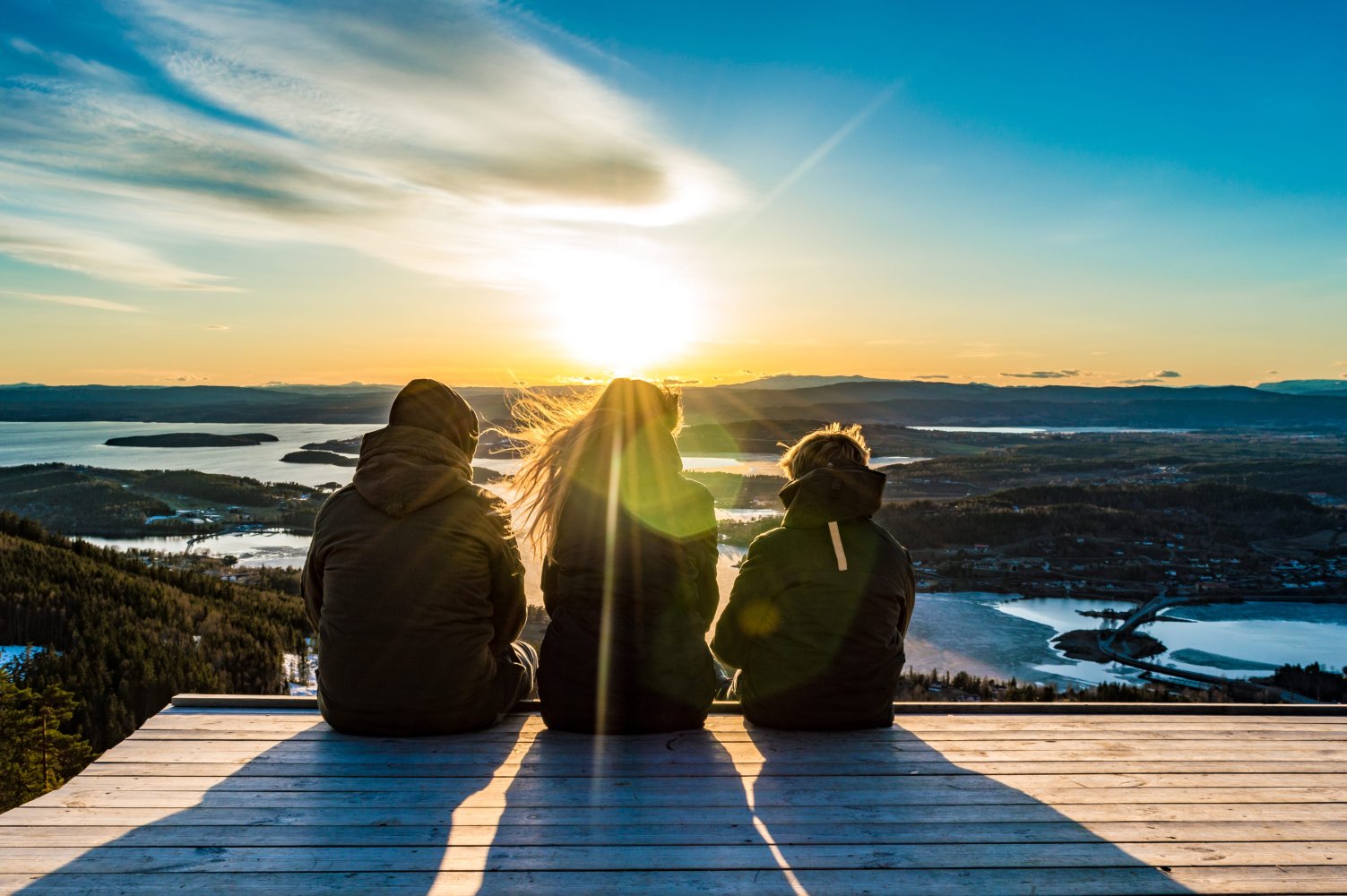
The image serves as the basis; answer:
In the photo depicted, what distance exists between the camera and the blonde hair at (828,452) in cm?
455

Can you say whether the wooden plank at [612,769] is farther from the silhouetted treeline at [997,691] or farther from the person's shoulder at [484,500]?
the silhouetted treeline at [997,691]

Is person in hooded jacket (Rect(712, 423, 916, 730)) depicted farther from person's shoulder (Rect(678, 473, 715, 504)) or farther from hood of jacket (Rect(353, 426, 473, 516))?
hood of jacket (Rect(353, 426, 473, 516))

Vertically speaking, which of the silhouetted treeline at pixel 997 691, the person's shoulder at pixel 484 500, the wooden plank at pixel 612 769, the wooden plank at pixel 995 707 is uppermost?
the person's shoulder at pixel 484 500

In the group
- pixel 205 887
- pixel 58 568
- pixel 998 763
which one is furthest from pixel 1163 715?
pixel 58 568

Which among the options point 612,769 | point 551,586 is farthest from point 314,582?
point 612,769

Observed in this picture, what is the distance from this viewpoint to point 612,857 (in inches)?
124

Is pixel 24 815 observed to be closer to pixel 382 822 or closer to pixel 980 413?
pixel 382 822

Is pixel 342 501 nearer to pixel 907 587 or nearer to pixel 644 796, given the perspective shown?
pixel 644 796

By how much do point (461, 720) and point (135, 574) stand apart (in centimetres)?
2126

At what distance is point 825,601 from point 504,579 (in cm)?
164

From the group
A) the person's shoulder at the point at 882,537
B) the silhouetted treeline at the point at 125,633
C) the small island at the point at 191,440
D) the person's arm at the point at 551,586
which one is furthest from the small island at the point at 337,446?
the person's shoulder at the point at 882,537

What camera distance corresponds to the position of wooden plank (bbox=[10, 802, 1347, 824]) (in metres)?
3.44

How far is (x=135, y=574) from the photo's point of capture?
2162 cm

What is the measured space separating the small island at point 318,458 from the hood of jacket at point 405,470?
76.2 m
